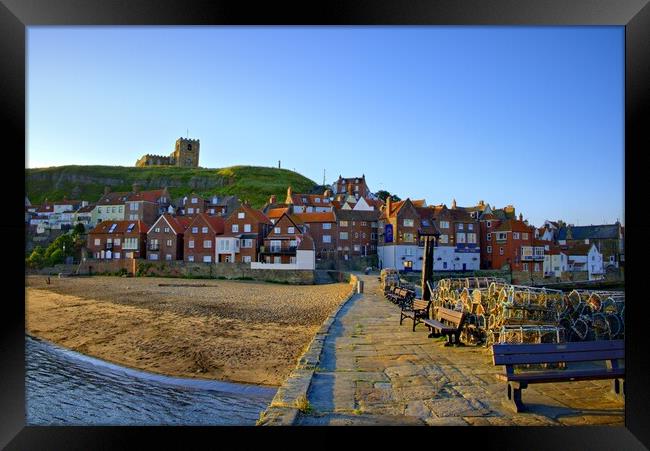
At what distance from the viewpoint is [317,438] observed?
4.27 metres

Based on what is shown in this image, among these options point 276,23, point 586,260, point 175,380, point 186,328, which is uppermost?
point 276,23

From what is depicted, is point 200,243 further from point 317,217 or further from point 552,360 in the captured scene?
point 552,360

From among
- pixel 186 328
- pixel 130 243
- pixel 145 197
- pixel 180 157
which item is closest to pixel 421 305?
pixel 186 328

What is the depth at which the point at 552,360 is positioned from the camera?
4695 millimetres

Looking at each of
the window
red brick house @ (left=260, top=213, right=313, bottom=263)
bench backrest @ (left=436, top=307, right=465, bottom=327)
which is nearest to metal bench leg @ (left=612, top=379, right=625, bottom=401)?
bench backrest @ (left=436, top=307, right=465, bottom=327)

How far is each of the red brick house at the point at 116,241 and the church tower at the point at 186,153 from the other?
32.7 metres

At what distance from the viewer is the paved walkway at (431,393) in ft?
14.7

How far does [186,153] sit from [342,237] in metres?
50.0

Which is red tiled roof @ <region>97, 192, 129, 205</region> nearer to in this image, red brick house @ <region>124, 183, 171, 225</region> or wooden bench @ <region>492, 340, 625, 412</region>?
red brick house @ <region>124, 183, 171, 225</region>

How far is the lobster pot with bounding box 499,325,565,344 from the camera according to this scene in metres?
6.43

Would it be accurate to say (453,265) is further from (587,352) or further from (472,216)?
(587,352)

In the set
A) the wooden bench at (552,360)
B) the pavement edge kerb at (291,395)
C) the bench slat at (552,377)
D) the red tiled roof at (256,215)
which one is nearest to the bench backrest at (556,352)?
the wooden bench at (552,360)
